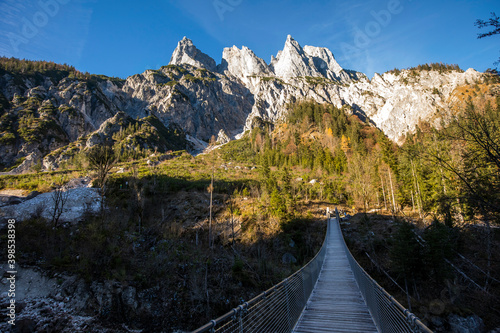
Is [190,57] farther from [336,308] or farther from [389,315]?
[389,315]

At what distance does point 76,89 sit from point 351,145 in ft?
482

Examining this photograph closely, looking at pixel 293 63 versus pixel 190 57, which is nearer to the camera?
pixel 293 63

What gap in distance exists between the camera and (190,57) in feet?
619

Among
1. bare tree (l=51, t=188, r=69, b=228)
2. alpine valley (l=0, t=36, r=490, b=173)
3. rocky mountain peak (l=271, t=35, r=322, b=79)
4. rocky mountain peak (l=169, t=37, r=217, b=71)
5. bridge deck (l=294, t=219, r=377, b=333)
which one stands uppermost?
rocky mountain peak (l=169, t=37, r=217, b=71)

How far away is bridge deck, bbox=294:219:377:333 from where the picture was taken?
17.1 ft

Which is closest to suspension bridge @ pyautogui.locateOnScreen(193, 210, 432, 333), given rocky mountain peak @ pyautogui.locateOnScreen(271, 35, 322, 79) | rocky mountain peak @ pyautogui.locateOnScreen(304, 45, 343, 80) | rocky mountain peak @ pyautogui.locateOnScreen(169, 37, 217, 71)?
rocky mountain peak @ pyautogui.locateOnScreen(271, 35, 322, 79)

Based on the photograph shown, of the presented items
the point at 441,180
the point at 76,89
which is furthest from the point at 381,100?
the point at 76,89

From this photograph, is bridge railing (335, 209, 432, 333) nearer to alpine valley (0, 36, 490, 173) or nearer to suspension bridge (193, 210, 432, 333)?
suspension bridge (193, 210, 432, 333)

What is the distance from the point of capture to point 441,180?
22.5 m

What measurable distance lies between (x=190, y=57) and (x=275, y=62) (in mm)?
78397

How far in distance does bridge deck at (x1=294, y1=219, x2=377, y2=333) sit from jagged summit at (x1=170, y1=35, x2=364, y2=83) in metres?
179

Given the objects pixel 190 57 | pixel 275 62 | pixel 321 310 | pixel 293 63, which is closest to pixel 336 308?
pixel 321 310

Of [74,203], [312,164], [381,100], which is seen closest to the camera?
[74,203]

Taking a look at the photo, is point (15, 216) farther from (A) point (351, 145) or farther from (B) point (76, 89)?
(B) point (76, 89)
